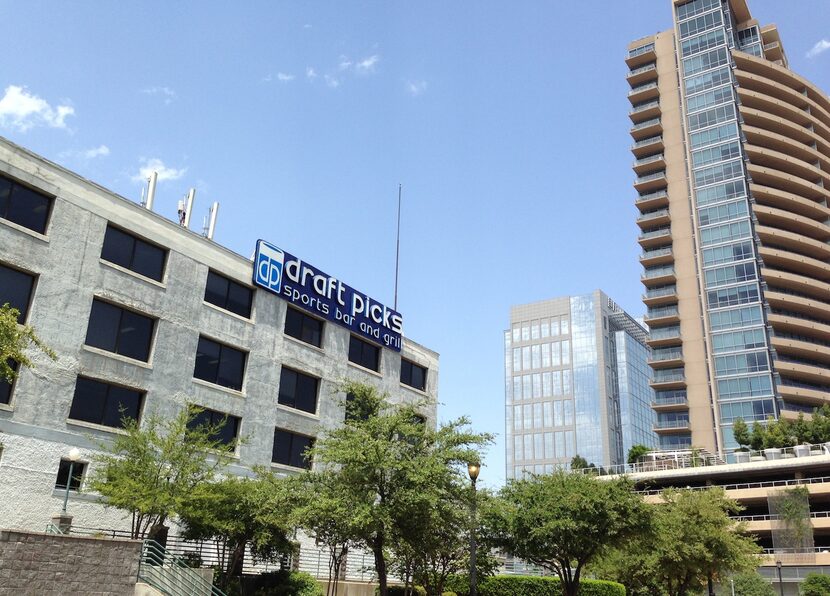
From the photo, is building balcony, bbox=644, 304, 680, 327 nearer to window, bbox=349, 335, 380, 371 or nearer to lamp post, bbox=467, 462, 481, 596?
window, bbox=349, 335, 380, 371

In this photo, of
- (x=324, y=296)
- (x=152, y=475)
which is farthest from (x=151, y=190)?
(x=152, y=475)

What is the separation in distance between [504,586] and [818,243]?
87642 mm

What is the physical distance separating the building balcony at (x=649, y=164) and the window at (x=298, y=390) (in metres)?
87.8

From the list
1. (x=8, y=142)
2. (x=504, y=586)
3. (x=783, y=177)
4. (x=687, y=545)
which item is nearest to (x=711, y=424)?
(x=783, y=177)

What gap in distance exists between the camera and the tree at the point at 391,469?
23.4 meters

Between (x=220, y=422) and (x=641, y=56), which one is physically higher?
(x=641, y=56)

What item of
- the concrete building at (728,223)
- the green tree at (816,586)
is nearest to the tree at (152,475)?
the green tree at (816,586)

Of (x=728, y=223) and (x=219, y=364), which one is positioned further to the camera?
(x=728, y=223)

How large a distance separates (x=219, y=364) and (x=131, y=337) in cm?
534

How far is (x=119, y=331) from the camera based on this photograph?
33.3 m

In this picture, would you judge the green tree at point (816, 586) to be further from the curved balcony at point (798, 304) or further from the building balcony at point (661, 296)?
the building balcony at point (661, 296)

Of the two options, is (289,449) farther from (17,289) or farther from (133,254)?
(17,289)

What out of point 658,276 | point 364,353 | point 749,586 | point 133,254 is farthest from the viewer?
point 658,276

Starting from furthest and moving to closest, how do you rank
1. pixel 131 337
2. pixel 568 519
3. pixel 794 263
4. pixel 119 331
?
pixel 794 263 < pixel 131 337 < pixel 119 331 < pixel 568 519
